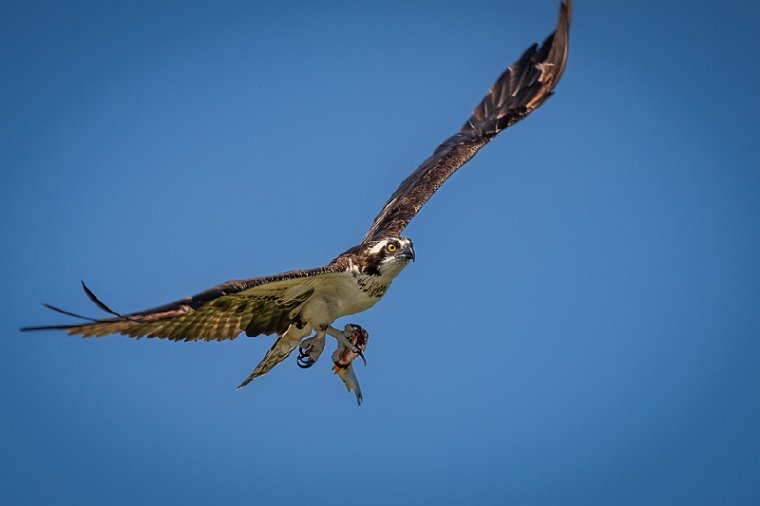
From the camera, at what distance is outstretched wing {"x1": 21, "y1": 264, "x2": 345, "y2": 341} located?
1046cm

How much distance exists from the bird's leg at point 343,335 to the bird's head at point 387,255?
1089 mm

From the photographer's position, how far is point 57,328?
8891 mm

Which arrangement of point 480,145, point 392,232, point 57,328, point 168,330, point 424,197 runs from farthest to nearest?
point 480,145, point 424,197, point 392,232, point 168,330, point 57,328

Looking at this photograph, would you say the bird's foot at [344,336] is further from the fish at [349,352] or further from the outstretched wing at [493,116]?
the outstretched wing at [493,116]

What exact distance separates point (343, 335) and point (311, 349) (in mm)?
465

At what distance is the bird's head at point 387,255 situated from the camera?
12.7 m

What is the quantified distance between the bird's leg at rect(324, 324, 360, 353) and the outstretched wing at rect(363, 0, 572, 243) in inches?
88.9

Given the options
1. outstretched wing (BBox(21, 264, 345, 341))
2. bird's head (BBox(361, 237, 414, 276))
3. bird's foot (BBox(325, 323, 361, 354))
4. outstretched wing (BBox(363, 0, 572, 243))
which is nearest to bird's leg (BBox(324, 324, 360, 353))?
bird's foot (BBox(325, 323, 361, 354))

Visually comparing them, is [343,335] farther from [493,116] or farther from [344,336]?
[493,116]

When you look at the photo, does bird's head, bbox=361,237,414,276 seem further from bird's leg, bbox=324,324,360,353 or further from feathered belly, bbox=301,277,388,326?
bird's leg, bbox=324,324,360,353

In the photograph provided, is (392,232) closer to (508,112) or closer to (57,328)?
(508,112)

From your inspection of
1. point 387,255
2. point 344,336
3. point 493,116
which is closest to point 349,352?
point 344,336

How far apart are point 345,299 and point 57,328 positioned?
15.2 feet

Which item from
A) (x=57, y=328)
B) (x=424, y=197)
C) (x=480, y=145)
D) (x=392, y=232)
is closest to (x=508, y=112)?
(x=480, y=145)
